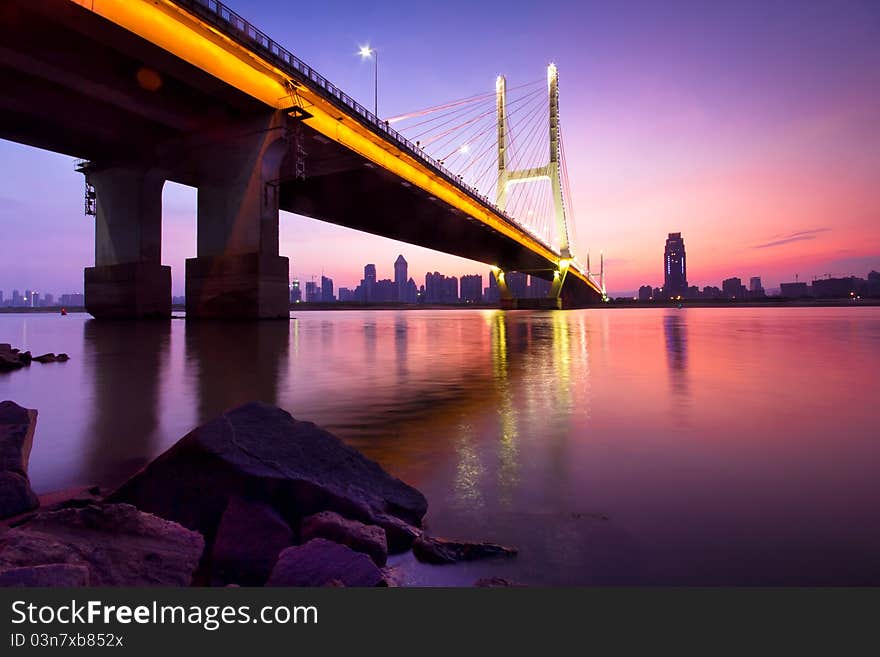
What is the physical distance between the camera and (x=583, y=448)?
13.7 feet

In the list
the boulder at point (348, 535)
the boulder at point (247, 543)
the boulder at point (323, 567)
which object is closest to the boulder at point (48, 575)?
the boulder at point (247, 543)

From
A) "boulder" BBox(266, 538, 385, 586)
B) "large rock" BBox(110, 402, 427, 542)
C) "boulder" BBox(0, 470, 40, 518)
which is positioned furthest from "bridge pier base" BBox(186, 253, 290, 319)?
"boulder" BBox(266, 538, 385, 586)

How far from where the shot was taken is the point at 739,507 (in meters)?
2.84

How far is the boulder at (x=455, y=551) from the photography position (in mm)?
2309

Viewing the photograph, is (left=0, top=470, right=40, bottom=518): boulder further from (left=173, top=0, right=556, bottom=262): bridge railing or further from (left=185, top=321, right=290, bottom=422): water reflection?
(left=173, top=0, right=556, bottom=262): bridge railing

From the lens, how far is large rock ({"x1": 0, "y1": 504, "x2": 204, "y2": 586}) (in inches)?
77.2

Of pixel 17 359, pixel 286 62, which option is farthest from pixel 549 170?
pixel 17 359

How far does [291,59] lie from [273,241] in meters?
9.92

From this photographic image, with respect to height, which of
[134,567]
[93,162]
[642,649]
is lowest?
[642,649]

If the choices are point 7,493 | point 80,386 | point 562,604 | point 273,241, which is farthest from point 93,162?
point 562,604

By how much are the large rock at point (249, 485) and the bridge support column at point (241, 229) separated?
25860 millimetres

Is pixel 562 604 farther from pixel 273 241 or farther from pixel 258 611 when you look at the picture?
pixel 273 241

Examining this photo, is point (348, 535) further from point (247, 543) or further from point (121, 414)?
point (121, 414)

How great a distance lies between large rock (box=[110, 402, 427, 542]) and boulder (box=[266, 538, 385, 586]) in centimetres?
42
